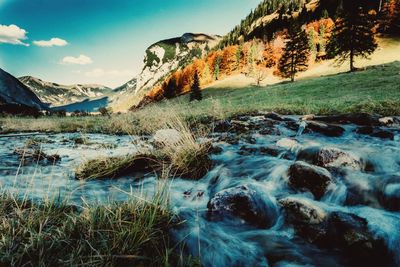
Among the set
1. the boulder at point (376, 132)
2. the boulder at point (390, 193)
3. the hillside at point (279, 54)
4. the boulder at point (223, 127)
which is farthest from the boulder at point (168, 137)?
the hillside at point (279, 54)

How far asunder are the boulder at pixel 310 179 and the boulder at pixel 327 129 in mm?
4490

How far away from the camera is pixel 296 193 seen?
440 centimetres

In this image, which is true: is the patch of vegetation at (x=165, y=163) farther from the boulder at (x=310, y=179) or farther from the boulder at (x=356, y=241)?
the boulder at (x=356, y=241)

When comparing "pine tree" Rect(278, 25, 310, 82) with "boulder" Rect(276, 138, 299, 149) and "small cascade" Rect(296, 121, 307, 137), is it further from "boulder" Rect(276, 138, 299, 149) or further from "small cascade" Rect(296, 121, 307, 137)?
"boulder" Rect(276, 138, 299, 149)

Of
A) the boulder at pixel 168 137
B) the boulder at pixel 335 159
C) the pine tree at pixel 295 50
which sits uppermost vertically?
the pine tree at pixel 295 50

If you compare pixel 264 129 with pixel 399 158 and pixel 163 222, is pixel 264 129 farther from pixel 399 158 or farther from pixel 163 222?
pixel 163 222

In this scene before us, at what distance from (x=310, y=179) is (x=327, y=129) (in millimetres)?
4934

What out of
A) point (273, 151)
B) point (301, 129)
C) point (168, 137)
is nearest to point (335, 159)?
point (273, 151)

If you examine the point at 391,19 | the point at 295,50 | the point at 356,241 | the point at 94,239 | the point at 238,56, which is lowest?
the point at 356,241

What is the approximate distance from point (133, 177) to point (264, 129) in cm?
557

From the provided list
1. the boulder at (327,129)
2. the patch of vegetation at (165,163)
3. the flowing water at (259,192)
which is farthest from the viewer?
the boulder at (327,129)

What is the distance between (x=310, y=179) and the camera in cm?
448

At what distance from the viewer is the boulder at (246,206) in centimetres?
368

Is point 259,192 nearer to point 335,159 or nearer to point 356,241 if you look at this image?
point 356,241
